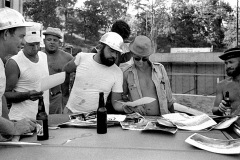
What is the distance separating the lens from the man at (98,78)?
3.01m

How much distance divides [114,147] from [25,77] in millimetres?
1437

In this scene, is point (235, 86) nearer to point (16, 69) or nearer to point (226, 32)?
point (16, 69)

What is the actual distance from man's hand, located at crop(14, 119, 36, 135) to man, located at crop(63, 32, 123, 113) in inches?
38.5

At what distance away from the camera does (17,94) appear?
2623mm

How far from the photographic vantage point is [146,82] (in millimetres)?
3316

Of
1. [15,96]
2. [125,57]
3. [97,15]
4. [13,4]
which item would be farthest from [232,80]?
[97,15]

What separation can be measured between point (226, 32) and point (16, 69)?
39.0 meters

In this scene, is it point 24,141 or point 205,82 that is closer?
point 24,141

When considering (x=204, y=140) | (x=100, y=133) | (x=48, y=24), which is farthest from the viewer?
(x=48, y=24)

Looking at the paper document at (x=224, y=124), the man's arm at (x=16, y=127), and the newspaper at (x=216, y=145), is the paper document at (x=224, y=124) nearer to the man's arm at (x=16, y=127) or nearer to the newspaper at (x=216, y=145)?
the newspaper at (x=216, y=145)

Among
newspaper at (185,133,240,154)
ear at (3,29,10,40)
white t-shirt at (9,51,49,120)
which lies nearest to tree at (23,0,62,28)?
white t-shirt at (9,51,49,120)

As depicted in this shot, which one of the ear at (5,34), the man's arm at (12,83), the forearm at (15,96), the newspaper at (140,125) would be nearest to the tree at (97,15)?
the man's arm at (12,83)

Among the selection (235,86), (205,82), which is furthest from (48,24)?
(235,86)

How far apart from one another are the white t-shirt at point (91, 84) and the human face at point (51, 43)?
1423mm
